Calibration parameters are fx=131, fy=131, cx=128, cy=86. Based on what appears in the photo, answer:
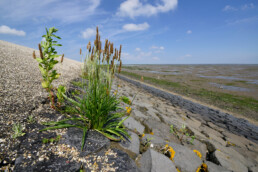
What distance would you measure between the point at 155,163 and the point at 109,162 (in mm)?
696

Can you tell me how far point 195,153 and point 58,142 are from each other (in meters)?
2.44

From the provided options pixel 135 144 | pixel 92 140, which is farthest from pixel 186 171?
pixel 92 140

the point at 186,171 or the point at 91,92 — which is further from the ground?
the point at 91,92

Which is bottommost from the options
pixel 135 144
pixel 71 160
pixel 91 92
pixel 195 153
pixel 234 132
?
pixel 234 132

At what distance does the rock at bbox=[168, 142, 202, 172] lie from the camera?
214 centimetres

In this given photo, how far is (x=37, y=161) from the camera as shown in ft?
4.97

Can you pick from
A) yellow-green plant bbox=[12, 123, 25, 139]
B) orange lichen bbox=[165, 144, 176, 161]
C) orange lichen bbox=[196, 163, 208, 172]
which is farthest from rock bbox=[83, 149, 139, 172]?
orange lichen bbox=[196, 163, 208, 172]

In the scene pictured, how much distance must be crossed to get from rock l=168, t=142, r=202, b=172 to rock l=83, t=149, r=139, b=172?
879mm

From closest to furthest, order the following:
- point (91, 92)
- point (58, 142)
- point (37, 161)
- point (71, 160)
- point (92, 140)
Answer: point (37, 161)
point (71, 160)
point (58, 142)
point (92, 140)
point (91, 92)

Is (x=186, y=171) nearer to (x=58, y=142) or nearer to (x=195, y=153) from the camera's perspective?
(x=195, y=153)

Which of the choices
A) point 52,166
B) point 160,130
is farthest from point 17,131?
point 160,130

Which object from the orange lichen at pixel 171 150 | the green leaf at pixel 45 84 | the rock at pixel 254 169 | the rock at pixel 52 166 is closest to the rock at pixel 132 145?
the orange lichen at pixel 171 150

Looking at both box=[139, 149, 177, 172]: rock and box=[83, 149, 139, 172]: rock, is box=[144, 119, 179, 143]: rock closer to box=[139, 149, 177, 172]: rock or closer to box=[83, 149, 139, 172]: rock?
box=[139, 149, 177, 172]: rock

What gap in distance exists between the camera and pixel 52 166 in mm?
1512
